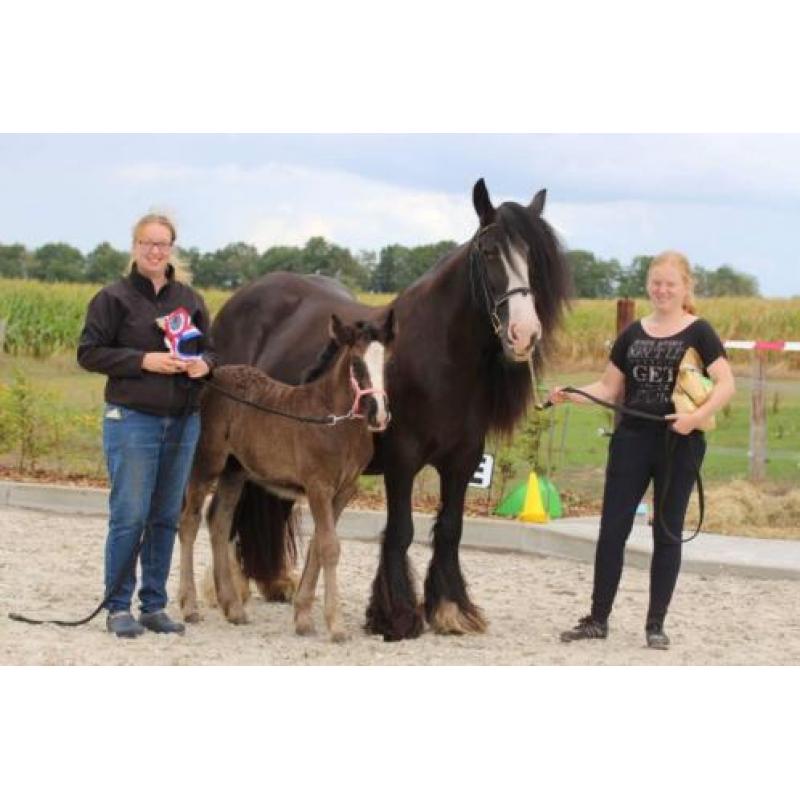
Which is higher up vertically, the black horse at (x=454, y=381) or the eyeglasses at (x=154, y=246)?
the eyeglasses at (x=154, y=246)

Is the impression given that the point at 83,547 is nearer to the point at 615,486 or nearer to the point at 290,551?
the point at 290,551

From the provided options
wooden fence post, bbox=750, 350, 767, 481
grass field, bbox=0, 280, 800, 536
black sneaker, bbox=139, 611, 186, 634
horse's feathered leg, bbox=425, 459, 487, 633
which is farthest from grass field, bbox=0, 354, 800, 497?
black sneaker, bbox=139, 611, 186, 634

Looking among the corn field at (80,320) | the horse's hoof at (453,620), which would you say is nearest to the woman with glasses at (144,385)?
the horse's hoof at (453,620)

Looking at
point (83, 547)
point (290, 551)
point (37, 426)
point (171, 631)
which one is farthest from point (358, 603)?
point (37, 426)

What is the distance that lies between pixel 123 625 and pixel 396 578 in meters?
1.33

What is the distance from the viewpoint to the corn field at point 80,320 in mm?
20047

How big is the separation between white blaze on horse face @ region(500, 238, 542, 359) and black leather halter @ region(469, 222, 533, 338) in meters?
0.02

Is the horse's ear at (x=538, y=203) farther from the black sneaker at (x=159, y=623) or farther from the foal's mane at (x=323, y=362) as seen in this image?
the black sneaker at (x=159, y=623)

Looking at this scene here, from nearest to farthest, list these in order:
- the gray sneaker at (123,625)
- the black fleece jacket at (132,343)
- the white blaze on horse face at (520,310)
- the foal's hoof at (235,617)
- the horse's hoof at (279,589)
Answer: the white blaze on horse face at (520,310)
the black fleece jacket at (132,343)
the gray sneaker at (123,625)
the foal's hoof at (235,617)
the horse's hoof at (279,589)

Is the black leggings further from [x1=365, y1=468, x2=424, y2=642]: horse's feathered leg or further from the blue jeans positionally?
the blue jeans

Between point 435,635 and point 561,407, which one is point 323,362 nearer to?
point 435,635

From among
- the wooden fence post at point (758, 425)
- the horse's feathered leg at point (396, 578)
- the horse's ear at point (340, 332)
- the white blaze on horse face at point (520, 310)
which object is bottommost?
the horse's feathered leg at point (396, 578)

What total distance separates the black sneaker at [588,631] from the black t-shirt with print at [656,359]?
1047mm

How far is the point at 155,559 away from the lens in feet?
20.8
